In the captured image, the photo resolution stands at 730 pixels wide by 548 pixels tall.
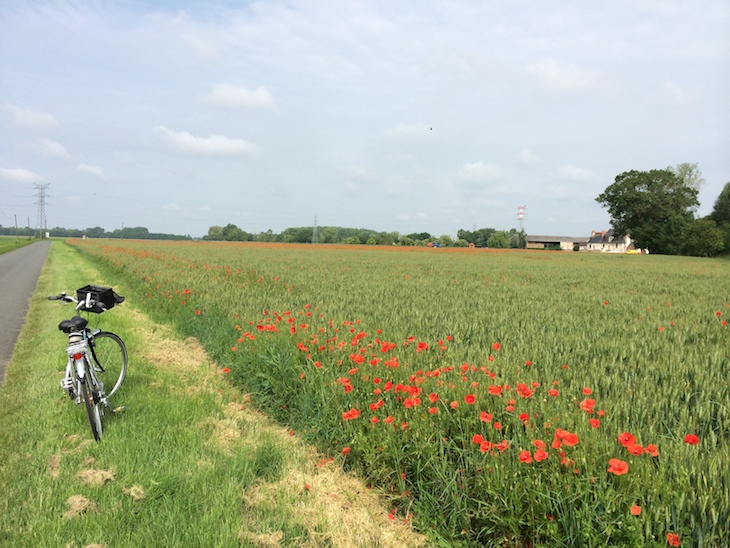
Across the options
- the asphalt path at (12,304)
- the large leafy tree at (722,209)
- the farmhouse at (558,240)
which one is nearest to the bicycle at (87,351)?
the asphalt path at (12,304)

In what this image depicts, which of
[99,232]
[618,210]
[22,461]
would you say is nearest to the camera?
[22,461]

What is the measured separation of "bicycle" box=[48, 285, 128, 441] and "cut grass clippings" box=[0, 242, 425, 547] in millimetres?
322

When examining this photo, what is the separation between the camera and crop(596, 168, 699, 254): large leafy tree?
76875mm

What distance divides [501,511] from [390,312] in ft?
18.3

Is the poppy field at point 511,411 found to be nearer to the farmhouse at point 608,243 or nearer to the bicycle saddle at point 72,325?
the bicycle saddle at point 72,325

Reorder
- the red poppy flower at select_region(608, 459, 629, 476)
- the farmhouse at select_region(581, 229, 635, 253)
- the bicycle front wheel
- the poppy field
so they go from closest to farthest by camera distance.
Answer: the red poppy flower at select_region(608, 459, 629, 476) < the poppy field < the bicycle front wheel < the farmhouse at select_region(581, 229, 635, 253)

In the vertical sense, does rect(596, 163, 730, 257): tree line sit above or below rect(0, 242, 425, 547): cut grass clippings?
above

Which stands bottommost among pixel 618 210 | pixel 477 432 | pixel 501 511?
pixel 501 511

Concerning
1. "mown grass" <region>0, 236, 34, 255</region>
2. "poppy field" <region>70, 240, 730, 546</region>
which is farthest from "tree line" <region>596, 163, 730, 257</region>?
"mown grass" <region>0, 236, 34, 255</region>

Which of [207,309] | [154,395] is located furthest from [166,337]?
[154,395]

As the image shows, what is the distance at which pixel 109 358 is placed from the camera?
5.80 meters

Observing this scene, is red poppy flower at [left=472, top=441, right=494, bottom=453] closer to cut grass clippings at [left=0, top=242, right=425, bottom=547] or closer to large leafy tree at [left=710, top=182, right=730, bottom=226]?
cut grass clippings at [left=0, top=242, right=425, bottom=547]

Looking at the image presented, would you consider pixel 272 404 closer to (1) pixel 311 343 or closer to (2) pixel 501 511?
(1) pixel 311 343

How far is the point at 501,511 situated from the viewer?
108 inches
